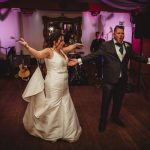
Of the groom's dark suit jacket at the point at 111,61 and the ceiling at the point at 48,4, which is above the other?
the ceiling at the point at 48,4

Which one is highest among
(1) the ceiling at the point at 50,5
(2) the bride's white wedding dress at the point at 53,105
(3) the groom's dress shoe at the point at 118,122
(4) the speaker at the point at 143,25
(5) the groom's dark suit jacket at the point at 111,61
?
(1) the ceiling at the point at 50,5

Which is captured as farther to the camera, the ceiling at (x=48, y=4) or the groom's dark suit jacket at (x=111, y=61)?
the ceiling at (x=48, y=4)

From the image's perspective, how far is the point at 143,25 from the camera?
5.81 meters

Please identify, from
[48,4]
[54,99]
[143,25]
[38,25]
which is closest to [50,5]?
[48,4]

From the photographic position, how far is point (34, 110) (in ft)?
11.5

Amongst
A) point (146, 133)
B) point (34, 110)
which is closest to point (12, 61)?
point (34, 110)

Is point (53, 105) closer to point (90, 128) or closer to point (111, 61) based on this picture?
point (90, 128)

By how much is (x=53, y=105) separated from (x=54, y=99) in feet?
0.27

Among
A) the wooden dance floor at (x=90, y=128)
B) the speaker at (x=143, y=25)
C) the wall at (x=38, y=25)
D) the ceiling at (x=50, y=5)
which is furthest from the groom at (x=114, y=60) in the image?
the wall at (x=38, y=25)

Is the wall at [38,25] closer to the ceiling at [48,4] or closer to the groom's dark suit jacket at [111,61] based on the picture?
the ceiling at [48,4]

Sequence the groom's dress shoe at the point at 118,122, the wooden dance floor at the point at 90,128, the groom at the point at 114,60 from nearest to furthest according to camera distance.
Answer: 1. the wooden dance floor at the point at 90,128
2. the groom at the point at 114,60
3. the groom's dress shoe at the point at 118,122

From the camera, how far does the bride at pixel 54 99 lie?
3355 millimetres

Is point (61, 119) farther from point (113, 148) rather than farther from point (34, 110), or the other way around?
point (113, 148)

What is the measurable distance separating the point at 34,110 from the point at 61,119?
1.37 ft
